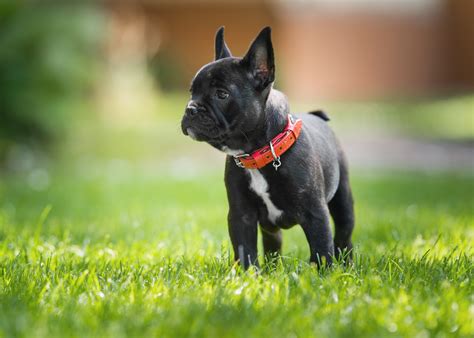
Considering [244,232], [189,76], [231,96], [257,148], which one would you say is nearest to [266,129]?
[257,148]

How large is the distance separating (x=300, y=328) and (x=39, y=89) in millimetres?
8439

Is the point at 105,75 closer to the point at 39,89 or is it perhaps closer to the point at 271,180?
the point at 39,89

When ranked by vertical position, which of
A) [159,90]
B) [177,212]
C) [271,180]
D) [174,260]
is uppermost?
[271,180]

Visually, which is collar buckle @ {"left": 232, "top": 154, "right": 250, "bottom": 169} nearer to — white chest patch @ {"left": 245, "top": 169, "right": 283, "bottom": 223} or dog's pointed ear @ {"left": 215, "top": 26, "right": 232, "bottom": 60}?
white chest patch @ {"left": 245, "top": 169, "right": 283, "bottom": 223}

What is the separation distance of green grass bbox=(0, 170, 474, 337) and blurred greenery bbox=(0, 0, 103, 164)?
15.6ft

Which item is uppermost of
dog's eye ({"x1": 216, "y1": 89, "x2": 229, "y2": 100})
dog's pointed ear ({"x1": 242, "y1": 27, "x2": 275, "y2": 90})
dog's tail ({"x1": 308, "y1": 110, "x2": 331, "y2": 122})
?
dog's pointed ear ({"x1": 242, "y1": 27, "x2": 275, "y2": 90})

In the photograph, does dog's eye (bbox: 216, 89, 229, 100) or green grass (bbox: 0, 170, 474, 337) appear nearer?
green grass (bbox: 0, 170, 474, 337)

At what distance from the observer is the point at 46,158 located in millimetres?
10961

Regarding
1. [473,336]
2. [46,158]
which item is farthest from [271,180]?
[46,158]

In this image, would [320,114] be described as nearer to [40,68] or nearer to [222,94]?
[222,94]

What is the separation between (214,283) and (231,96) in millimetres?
849

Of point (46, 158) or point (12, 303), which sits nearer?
point (12, 303)

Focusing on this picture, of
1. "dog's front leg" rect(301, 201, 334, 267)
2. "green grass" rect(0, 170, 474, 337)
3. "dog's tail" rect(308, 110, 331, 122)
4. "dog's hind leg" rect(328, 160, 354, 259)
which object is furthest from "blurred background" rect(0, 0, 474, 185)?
"dog's front leg" rect(301, 201, 334, 267)

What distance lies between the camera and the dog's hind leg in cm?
379
